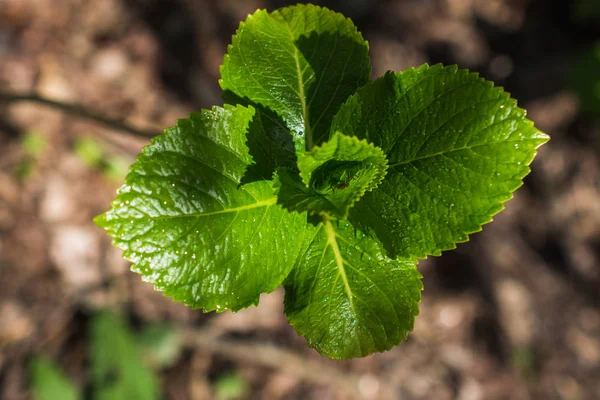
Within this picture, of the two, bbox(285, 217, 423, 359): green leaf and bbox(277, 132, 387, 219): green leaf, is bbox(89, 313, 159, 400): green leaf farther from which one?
bbox(277, 132, 387, 219): green leaf

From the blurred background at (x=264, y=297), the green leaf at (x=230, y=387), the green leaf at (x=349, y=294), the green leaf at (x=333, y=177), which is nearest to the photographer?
the green leaf at (x=333, y=177)

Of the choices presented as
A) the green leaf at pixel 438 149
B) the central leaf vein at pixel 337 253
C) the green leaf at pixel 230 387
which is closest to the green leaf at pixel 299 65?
the green leaf at pixel 438 149

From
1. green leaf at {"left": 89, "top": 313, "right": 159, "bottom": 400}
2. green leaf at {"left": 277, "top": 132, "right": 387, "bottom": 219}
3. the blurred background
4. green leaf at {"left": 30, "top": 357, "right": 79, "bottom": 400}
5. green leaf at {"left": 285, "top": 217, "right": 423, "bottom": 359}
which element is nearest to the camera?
green leaf at {"left": 277, "top": 132, "right": 387, "bottom": 219}

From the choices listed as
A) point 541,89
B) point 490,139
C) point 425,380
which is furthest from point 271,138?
point 541,89

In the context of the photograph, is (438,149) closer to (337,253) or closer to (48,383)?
(337,253)

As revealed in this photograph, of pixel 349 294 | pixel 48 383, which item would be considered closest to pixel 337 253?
pixel 349 294

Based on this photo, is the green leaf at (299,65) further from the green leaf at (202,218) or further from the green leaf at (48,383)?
the green leaf at (48,383)

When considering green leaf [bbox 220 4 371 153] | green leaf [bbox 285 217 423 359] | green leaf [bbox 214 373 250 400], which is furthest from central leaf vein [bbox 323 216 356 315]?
green leaf [bbox 214 373 250 400]
